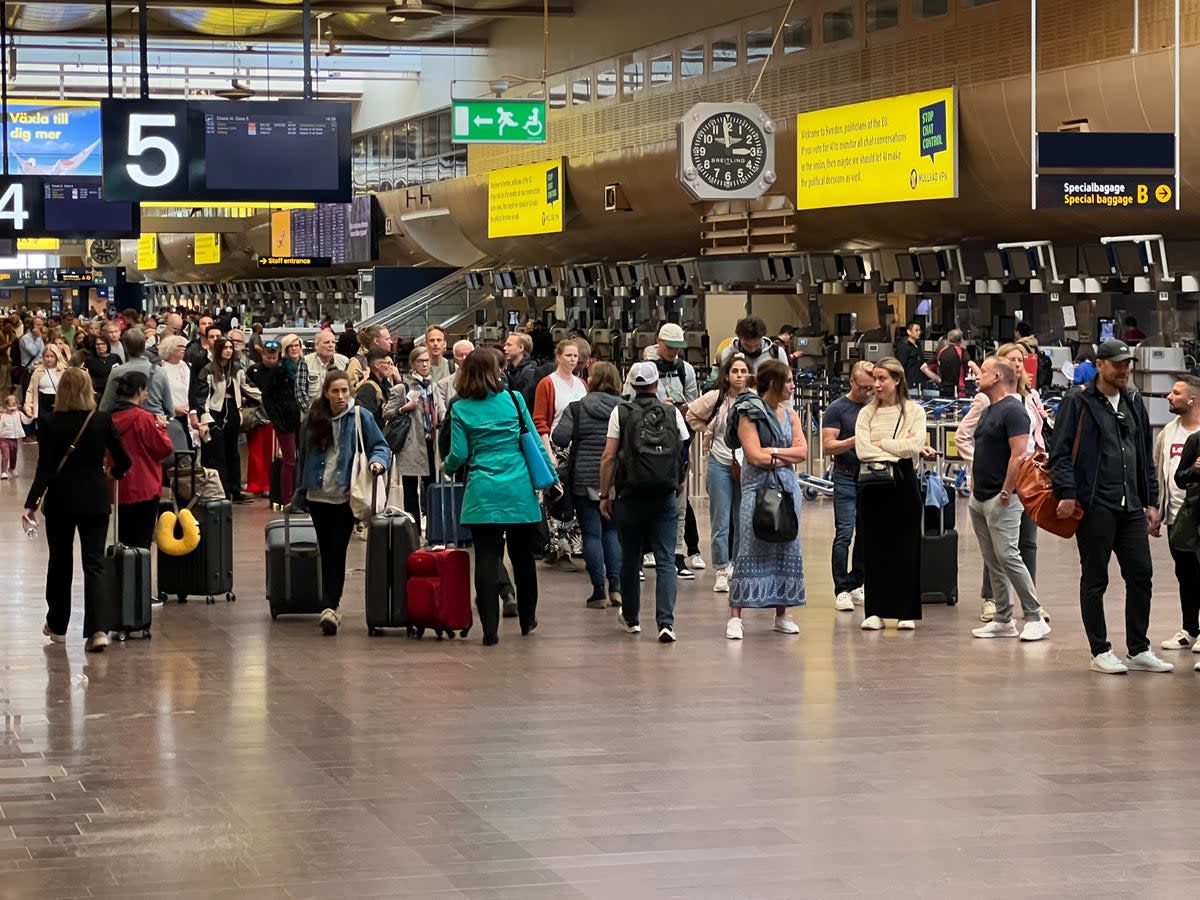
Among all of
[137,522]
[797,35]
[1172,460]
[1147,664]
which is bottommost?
[1147,664]

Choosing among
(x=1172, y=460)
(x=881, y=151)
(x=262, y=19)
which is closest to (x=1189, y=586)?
(x=1172, y=460)

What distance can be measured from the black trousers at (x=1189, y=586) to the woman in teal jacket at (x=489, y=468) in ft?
10.9

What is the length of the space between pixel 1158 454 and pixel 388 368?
6.24m

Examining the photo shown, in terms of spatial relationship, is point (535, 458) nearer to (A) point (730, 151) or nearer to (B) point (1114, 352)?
(B) point (1114, 352)

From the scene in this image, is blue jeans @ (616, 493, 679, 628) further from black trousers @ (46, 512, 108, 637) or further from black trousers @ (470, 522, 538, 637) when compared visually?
black trousers @ (46, 512, 108, 637)

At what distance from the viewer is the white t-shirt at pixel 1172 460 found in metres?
9.98

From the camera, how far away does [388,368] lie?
14.4 metres

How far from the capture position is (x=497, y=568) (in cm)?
1014

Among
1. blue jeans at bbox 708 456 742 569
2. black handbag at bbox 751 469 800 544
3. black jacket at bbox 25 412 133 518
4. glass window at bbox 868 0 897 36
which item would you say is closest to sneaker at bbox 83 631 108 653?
black jacket at bbox 25 412 133 518

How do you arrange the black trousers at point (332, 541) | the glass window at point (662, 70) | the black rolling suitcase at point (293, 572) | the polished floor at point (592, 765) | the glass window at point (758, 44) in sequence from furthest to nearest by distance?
the glass window at point (662, 70) < the glass window at point (758, 44) < the black rolling suitcase at point (293, 572) < the black trousers at point (332, 541) < the polished floor at point (592, 765)

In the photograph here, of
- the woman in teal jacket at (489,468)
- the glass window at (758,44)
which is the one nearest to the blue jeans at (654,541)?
the woman in teal jacket at (489,468)

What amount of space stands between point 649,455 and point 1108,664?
255 centimetres

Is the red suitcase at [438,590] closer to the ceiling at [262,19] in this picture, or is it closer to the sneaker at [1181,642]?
the sneaker at [1181,642]

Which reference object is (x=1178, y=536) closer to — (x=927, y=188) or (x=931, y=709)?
(x=931, y=709)
